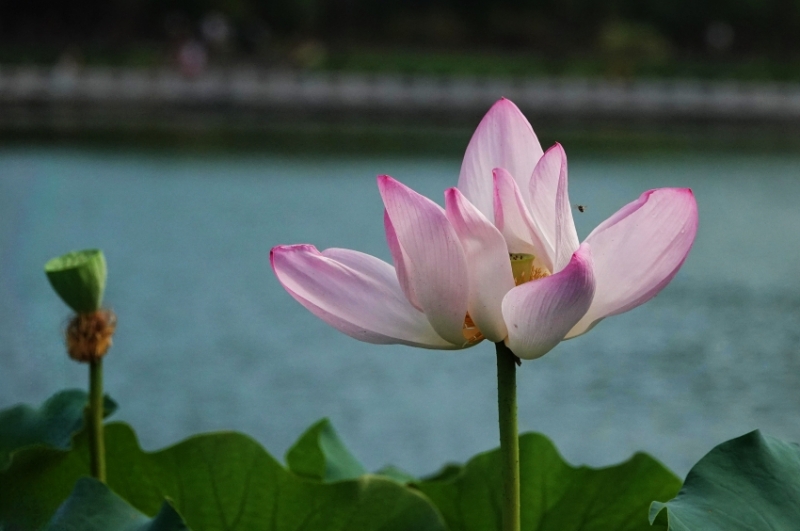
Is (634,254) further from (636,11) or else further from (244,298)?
(636,11)

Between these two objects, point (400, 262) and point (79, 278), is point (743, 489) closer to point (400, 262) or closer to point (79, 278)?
point (400, 262)

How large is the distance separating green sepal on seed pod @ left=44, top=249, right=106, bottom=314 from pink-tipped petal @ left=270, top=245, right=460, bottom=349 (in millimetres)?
Answer: 158

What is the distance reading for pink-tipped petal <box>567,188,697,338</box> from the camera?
0.47m

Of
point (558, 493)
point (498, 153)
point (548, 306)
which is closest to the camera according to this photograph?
point (548, 306)

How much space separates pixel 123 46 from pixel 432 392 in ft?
61.1

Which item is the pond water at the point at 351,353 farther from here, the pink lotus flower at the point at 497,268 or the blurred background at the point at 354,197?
the pink lotus flower at the point at 497,268

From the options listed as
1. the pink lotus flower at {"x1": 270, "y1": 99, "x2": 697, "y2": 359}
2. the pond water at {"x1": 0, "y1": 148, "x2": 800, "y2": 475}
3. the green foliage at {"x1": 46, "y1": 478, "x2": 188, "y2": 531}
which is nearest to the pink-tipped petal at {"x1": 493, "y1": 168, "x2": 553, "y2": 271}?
the pink lotus flower at {"x1": 270, "y1": 99, "x2": 697, "y2": 359}

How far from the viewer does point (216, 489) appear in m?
0.62

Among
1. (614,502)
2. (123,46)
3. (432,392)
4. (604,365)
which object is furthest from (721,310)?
(123,46)

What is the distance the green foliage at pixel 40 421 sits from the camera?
73cm

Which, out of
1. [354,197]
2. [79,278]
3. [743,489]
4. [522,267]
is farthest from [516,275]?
[354,197]

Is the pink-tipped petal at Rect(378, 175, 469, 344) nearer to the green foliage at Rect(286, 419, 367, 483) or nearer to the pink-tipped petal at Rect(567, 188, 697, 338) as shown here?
the pink-tipped petal at Rect(567, 188, 697, 338)

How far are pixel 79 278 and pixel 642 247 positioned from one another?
30 centimetres

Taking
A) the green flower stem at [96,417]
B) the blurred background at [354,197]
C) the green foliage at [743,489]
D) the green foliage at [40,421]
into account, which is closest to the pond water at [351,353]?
the blurred background at [354,197]
